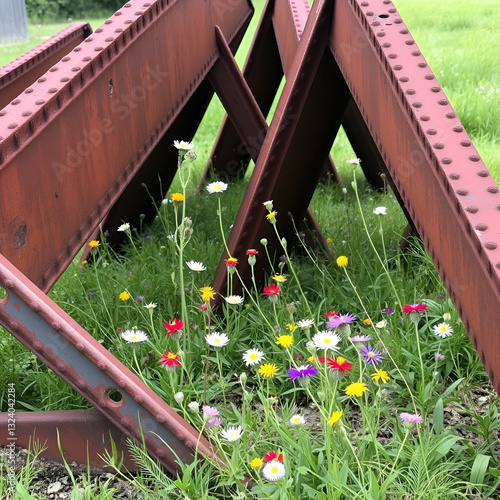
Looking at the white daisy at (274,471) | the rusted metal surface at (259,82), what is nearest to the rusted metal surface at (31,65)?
the rusted metal surface at (259,82)

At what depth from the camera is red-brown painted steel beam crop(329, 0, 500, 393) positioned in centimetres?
154

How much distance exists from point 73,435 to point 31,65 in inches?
109

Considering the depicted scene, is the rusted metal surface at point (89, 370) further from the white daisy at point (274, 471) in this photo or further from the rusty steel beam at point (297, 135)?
the rusty steel beam at point (297, 135)

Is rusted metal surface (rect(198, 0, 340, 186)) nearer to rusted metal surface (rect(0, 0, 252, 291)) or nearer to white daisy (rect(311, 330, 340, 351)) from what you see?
rusted metal surface (rect(0, 0, 252, 291))

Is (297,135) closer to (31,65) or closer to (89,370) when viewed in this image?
(89,370)

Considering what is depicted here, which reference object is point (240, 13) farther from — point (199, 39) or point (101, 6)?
point (101, 6)

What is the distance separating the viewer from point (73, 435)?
6.05 ft

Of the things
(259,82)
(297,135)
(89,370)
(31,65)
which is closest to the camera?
(89,370)

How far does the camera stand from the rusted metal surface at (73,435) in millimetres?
1827

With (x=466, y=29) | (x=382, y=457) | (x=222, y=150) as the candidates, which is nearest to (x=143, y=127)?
(x=382, y=457)

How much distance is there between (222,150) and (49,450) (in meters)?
3.21

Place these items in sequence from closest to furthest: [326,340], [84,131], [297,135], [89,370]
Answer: [89,370], [326,340], [84,131], [297,135]

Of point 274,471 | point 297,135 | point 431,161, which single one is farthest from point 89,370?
point 297,135

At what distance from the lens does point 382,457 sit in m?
1.82
